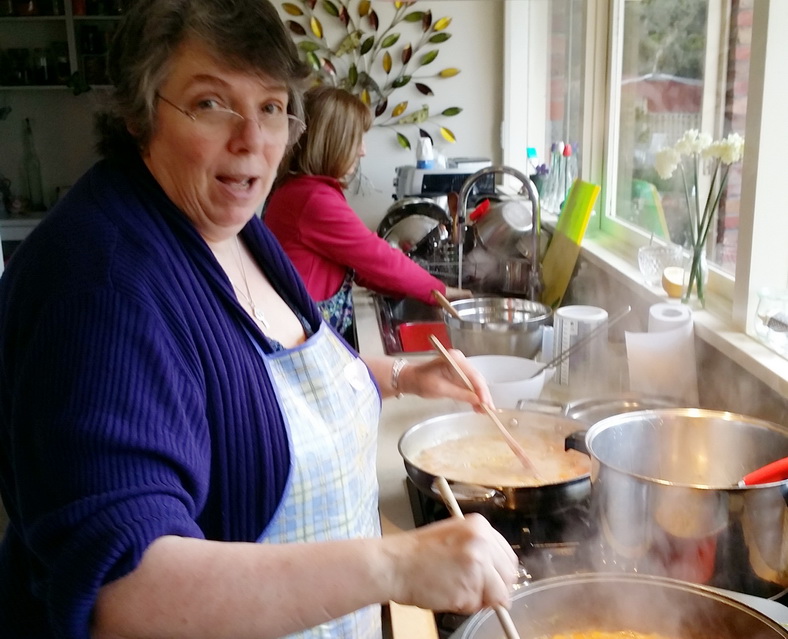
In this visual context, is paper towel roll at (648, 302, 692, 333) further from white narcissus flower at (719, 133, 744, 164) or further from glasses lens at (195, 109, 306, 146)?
glasses lens at (195, 109, 306, 146)

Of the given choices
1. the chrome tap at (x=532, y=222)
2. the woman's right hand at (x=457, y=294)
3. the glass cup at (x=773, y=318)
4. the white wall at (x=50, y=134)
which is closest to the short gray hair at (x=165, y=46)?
the glass cup at (x=773, y=318)

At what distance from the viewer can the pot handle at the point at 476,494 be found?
1.04m

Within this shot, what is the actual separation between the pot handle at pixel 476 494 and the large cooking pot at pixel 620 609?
17 centimetres

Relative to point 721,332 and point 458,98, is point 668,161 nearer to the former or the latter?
point 721,332

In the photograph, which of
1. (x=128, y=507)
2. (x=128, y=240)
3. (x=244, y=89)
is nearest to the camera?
(x=128, y=507)

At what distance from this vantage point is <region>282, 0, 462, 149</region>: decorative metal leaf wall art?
3.74 meters

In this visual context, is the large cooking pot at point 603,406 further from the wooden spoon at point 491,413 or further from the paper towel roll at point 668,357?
the wooden spoon at point 491,413

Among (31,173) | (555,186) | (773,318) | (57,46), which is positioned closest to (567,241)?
(555,186)

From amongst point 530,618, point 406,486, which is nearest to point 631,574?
point 530,618

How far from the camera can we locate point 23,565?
90 cm

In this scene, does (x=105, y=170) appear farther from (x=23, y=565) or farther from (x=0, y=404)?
(x=23, y=565)

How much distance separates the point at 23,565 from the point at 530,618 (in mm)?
573

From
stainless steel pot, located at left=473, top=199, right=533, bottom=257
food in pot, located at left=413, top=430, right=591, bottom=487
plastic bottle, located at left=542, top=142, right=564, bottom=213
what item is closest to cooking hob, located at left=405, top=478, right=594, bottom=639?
food in pot, located at left=413, top=430, right=591, bottom=487

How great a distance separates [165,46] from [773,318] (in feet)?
3.14
